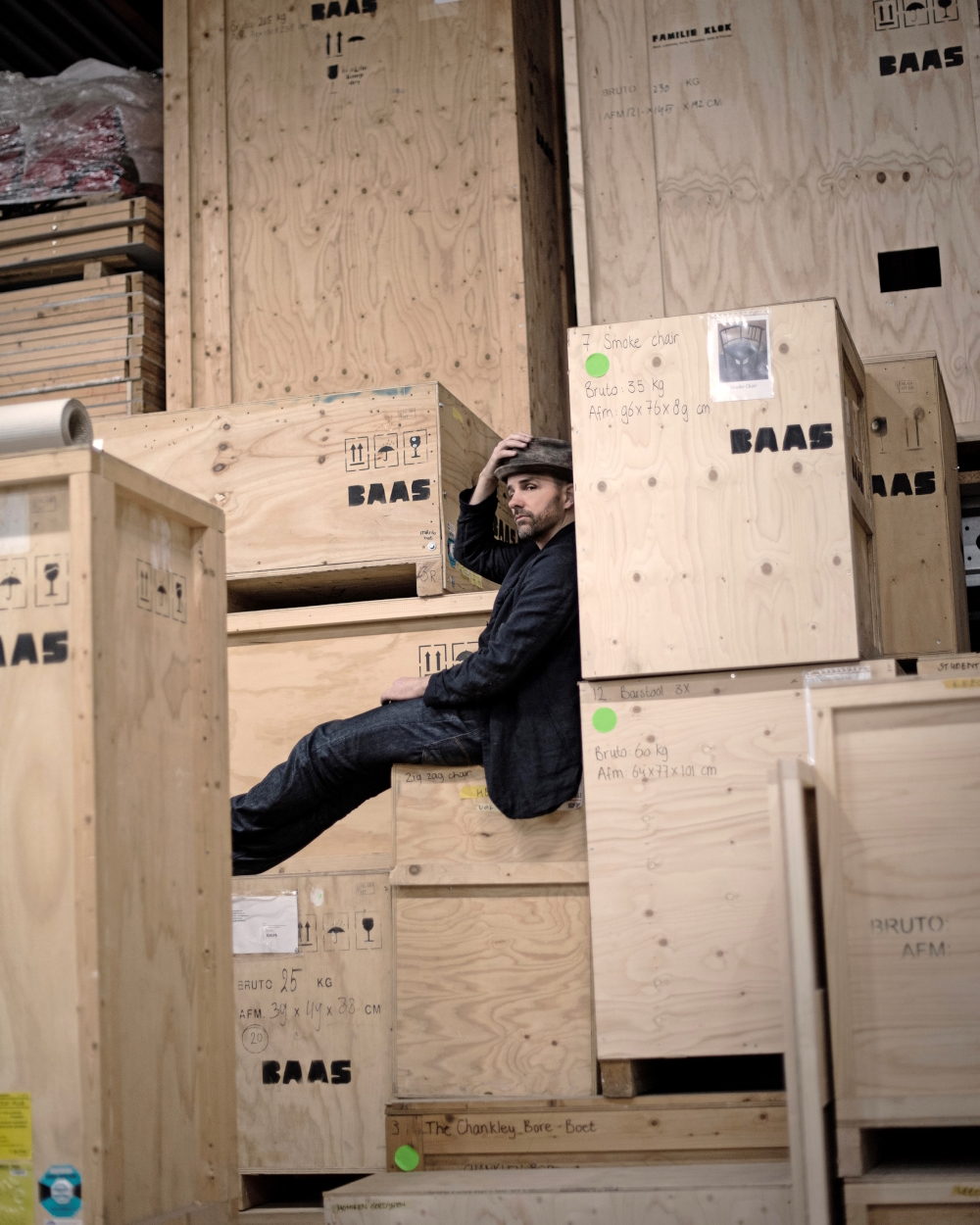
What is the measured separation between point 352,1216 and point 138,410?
4.07m

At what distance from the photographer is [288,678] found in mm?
A: 5332

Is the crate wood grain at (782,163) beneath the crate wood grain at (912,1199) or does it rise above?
above

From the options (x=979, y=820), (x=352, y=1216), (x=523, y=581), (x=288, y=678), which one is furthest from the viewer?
(x=288, y=678)

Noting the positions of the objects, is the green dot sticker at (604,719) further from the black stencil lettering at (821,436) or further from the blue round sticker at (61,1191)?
the blue round sticker at (61,1191)

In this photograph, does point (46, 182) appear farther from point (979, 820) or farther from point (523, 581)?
point (979, 820)

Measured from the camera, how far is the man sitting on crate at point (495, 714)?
178 inches

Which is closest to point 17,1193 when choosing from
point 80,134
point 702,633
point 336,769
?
point 336,769

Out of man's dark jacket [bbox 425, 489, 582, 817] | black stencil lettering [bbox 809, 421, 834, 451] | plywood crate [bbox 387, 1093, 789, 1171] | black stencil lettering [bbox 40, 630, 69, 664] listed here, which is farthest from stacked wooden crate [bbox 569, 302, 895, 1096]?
black stencil lettering [bbox 40, 630, 69, 664]

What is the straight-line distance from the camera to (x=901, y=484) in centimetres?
507

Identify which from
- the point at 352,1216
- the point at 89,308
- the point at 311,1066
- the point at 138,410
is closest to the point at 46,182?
the point at 89,308

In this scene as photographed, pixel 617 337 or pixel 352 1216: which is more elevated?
pixel 617 337

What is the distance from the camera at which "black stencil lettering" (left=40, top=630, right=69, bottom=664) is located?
288 cm

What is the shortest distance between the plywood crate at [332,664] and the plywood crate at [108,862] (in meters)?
1.95

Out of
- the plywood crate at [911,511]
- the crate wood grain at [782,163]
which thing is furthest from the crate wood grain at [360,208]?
the plywood crate at [911,511]
